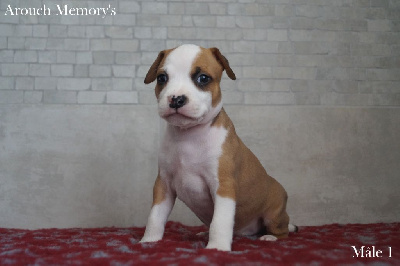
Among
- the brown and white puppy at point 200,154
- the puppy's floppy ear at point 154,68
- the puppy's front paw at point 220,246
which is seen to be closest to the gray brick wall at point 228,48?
the puppy's floppy ear at point 154,68

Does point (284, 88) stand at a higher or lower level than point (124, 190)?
higher

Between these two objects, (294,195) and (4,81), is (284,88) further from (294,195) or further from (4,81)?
(4,81)

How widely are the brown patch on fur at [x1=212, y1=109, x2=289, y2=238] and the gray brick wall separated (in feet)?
3.96

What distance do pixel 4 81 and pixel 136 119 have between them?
107 cm

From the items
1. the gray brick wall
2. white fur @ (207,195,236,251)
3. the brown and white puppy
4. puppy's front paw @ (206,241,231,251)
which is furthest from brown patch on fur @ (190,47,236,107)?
the gray brick wall

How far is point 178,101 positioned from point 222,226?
55cm

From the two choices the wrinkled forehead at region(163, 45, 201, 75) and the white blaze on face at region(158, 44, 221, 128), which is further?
the wrinkled forehead at region(163, 45, 201, 75)

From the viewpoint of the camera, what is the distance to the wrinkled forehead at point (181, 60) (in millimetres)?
1816

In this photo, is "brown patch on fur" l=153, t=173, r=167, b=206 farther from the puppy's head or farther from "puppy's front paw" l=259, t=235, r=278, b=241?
"puppy's front paw" l=259, t=235, r=278, b=241

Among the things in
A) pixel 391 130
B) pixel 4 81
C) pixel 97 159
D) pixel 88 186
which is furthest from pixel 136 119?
pixel 391 130

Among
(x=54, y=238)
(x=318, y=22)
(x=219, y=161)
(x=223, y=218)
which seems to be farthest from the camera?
(x=318, y=22)

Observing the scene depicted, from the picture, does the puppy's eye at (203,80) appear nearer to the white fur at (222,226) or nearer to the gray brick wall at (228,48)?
the white fur at (222,226)

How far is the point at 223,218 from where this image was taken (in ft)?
5.71

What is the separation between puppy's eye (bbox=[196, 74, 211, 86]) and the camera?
1812 millimetres
